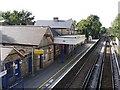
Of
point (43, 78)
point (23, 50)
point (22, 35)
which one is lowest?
point (43, 78)

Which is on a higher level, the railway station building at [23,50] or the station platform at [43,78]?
the railway station building at [23,50]

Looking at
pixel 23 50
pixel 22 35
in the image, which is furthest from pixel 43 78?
pixel 22 35

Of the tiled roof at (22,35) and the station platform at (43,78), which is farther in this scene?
the tiled roof at (22,35)

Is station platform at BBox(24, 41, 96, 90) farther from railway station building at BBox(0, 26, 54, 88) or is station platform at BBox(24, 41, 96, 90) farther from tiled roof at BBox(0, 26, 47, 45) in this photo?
tiled roof at BBox(0, 26, 47, 45)

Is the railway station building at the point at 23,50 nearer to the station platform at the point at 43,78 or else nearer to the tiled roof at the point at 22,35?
the tiled roof at the point at 22,35

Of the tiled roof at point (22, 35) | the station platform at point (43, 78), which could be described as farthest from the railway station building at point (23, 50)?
the station platform at point (43, 78)

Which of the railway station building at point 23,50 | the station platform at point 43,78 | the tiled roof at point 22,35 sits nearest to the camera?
the railway station building at point 23,50

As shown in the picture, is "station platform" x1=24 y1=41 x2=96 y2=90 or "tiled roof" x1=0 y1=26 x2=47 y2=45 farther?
"tiled roof" x1=0 y1=26 x2=47 y2=45

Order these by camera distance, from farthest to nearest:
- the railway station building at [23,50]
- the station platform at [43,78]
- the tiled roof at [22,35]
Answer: the tiled roof at [22,35] → the station platform at [43,78] → the railway station building at [23,50]

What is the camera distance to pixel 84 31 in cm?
6938

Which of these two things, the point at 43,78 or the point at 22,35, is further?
the point at 22,35

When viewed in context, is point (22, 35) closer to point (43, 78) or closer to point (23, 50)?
point (23, 50)

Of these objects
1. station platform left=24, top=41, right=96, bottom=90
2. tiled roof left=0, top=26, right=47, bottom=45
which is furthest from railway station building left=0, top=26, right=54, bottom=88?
station platform left=24, top=41, right=96, bottom=90

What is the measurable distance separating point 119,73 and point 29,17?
178ft
